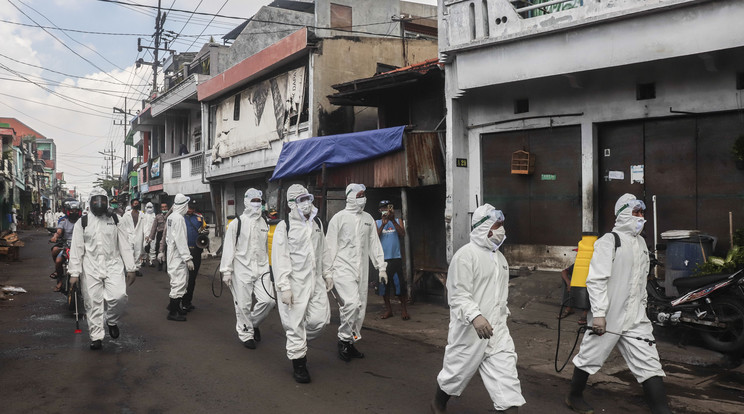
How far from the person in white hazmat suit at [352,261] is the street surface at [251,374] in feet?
1.15

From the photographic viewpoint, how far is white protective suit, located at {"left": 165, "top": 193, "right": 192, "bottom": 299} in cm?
939

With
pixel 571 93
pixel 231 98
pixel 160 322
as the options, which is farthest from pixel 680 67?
pixel 231 98

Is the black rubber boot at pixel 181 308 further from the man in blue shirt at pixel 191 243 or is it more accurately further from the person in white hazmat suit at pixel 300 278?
the person in white hazmat suit at pixel 300 278

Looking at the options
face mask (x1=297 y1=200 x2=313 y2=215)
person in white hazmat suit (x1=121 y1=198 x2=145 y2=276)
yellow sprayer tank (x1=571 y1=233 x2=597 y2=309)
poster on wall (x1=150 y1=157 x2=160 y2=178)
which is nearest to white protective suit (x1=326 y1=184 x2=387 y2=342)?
face mask (x1=297 y1=200 x2=313 y2=215)

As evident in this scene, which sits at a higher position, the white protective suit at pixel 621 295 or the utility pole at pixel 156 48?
the utility pole at pixel 156 48

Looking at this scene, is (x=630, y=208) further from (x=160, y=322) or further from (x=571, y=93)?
(x=160, y=322)

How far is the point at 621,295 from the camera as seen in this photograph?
4.88 meters

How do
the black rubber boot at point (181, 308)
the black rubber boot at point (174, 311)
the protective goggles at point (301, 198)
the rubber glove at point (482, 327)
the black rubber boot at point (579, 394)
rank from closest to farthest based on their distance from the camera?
the rubber glove at point (482, 327) → the black rubber boot at point (579, 394) → the protective goggles at point (301, 198) → the black rubber boot at point (174, 311) → the black rubber boot at point (181, 308)

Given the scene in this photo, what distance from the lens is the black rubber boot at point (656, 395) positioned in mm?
4566

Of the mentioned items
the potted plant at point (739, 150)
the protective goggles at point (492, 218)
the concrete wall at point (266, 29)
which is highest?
the concrete wall at point (266, 29)

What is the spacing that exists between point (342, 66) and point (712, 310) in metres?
12.6

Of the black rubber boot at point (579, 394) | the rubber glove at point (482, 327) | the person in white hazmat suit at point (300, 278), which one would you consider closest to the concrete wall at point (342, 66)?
the person in white hazmat suit at point (300, 278)

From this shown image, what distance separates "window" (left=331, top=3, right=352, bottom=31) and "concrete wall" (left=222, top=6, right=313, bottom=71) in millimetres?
2484

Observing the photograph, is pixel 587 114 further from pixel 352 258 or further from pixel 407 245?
pixel 352 258
